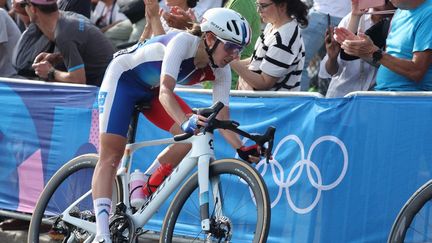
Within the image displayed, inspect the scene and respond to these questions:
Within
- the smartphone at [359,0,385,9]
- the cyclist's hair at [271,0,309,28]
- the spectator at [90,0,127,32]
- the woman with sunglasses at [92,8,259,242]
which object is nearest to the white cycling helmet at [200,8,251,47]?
the woman with sunglasses at [92,8,259,242]

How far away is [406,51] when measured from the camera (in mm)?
7211

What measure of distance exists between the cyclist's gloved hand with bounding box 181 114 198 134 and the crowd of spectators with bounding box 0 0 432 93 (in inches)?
60.4

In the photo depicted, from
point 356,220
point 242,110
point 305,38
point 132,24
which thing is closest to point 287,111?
point 242,110

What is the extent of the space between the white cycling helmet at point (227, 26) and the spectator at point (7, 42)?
183 inches

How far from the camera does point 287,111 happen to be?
755 centimetres

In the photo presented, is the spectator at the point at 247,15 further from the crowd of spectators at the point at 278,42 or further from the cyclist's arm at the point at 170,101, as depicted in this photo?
the cyclist's arm at the point at 170,101

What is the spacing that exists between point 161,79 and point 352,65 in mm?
2350

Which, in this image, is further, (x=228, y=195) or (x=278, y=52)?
(x=278, y=52)


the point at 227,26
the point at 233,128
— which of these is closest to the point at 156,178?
the point at 233,128

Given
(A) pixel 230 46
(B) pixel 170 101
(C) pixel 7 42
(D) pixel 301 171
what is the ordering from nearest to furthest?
1. (B) pixel 170 101
2. (A) pixel 230 46
3. (D) pixel 301 171
4. (C) pixel 7 42

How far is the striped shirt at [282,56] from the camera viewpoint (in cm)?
793

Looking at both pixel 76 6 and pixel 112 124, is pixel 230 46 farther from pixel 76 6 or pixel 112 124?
pixel 76 6

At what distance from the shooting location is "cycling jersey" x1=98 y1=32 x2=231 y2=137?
686cm

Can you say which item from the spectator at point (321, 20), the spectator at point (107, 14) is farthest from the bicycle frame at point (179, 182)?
the spectator at point (107, 14)
